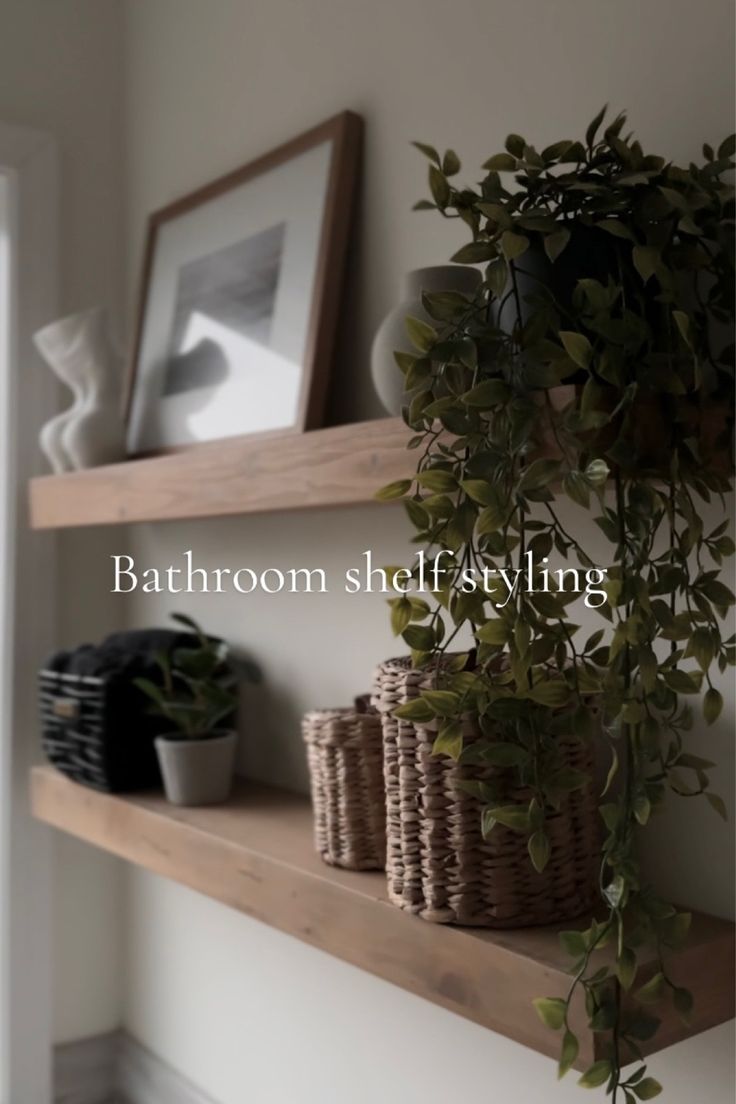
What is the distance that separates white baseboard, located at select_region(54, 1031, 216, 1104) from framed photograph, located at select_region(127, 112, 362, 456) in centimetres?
97

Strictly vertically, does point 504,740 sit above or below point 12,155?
below

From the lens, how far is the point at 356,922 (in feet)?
3.53

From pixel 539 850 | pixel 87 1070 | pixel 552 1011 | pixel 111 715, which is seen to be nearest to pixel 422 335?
pixel 539 850

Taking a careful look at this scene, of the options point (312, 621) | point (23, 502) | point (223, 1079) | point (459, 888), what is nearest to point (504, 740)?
point (459, 888)

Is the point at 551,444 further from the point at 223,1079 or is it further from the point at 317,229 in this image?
the point at 223,1079

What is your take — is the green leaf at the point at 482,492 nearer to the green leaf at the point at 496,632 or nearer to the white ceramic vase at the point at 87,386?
the green leaf at the point at 496,632

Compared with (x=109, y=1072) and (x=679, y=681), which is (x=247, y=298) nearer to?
(x=679, y=681)

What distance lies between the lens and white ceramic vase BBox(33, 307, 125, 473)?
66.3 inches

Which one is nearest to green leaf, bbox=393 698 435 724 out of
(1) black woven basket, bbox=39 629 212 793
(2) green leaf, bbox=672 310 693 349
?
(2) green leaf, bbox=672 310 693 349

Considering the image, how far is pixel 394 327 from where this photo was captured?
1.07 m

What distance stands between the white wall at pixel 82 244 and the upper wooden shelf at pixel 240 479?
0.97 ft

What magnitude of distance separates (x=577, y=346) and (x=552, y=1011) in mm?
481

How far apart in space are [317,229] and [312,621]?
491 mm

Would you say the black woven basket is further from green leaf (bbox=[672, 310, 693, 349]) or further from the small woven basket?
green leaf (bbox=[672, 310, 693, 349])
